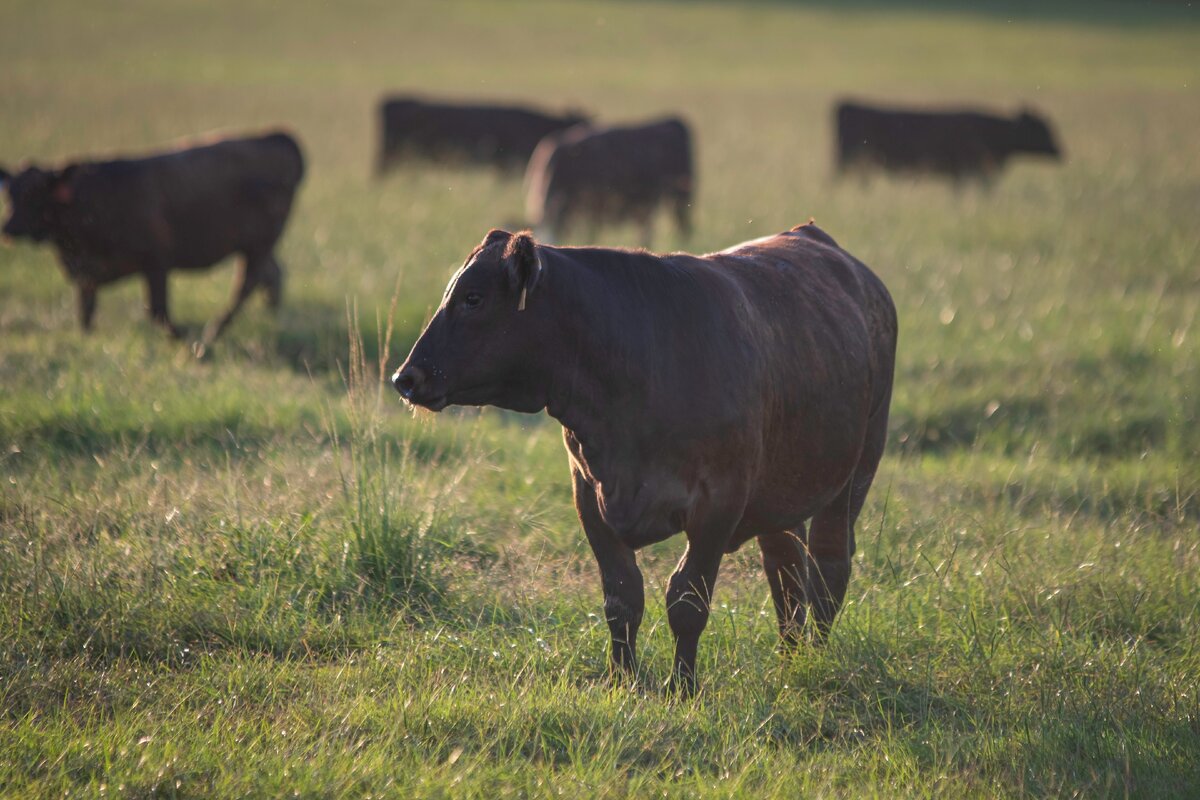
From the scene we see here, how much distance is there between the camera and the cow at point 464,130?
76.7 feet

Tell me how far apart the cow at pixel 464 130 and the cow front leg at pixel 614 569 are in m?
19.4

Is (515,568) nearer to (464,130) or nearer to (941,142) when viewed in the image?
(464,130)

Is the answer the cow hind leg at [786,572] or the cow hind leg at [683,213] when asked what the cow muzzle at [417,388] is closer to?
the cow hind leg at [786,572]

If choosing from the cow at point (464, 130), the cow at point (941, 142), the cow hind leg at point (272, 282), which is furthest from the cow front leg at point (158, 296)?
the cow at point (941, 142)

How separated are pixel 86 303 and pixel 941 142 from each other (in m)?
17.5

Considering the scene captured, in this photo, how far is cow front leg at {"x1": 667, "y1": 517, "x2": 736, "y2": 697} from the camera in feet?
13.6

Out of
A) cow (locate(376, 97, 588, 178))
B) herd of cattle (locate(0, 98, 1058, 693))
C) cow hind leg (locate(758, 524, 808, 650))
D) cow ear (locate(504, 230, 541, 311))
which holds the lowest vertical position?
cow (locate(376, 97, 588, 178))

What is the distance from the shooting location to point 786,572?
4891mm

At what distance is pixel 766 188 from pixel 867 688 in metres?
14.6

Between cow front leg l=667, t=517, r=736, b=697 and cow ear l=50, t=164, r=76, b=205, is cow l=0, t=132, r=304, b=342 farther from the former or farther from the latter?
cow front leg l=667, t=517, r=736, b=697

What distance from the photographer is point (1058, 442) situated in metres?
7.85

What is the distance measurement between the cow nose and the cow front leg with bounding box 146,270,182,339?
251 inches

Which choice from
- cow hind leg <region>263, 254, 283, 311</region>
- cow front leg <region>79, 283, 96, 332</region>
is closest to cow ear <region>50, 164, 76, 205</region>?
cow front leg <region>79, 283, 96, 332</region>

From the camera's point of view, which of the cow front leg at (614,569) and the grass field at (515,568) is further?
the cow front leg at (614,569)
